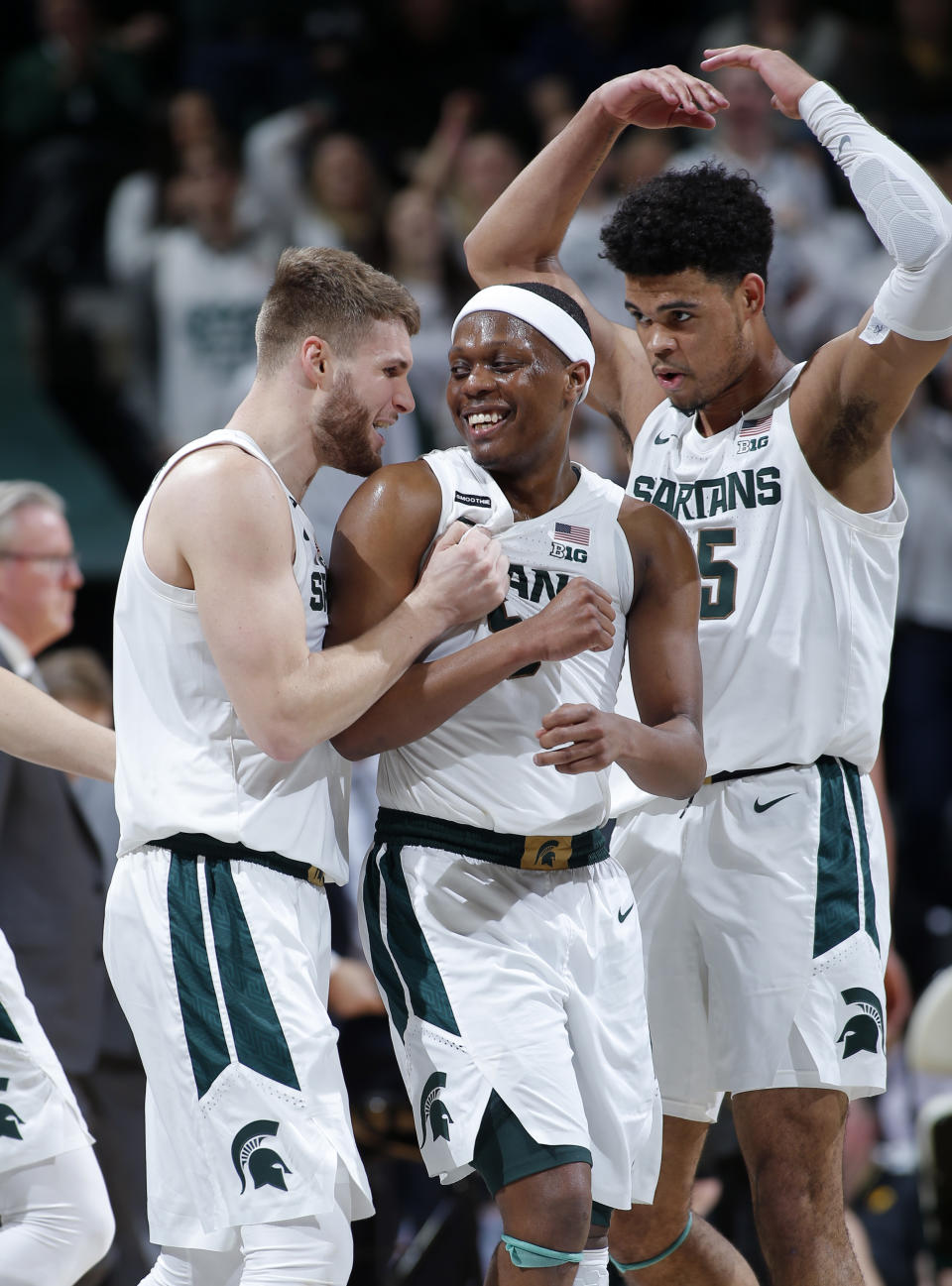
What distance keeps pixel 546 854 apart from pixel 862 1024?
88cm

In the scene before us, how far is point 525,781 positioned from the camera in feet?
11.5

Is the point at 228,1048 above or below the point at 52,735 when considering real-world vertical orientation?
below

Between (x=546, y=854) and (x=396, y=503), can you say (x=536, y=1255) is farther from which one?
(x=396, y=503)

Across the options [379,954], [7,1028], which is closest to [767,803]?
[379,954]

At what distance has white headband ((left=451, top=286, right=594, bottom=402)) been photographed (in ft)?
11.9

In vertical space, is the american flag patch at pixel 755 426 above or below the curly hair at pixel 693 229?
below

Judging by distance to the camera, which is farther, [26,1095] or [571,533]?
→ [26,1095]

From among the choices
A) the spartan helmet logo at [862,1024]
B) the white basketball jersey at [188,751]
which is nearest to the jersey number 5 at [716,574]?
the spartan helmet logo at [862,1024]

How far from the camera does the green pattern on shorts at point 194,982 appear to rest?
3256 mm

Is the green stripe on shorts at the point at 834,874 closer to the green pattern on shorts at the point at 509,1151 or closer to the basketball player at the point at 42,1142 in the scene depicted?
the green pattern on shorts at the point at 509,1151

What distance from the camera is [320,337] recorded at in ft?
11.8

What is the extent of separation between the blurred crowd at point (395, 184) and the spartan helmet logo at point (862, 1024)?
3.42 meters

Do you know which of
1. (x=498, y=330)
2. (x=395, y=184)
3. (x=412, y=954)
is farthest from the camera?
(x=395, y=184)

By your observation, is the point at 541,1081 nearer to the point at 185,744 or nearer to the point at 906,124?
the point at 185,744
